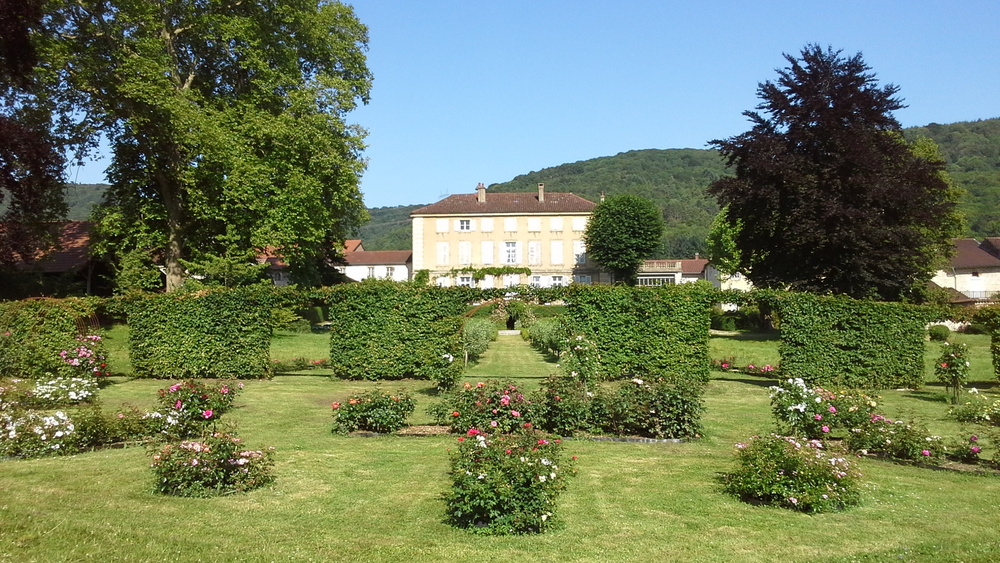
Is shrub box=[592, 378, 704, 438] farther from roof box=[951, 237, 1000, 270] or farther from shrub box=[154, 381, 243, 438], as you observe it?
roof box=[951, 237, 1000, 270]

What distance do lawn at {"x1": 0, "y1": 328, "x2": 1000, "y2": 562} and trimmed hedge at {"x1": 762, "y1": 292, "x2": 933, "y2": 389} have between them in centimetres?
865

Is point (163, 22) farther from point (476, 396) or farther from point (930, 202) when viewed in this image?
point (930, 202)

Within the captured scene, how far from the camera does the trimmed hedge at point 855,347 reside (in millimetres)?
18438

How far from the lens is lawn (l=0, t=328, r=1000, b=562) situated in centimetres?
595

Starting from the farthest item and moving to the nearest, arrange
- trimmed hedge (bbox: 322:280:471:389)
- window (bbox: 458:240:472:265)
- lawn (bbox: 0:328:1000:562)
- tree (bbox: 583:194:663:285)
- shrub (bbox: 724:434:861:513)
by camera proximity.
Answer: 1. window (bbox: 458:240:472:265)
2. tree (bbox: 583:194:663:285)
3. trimmed hedge (bbox: 322:280:471:389)
4. shrub (bbox: 724:434:861:513)
5. lawn (bbox: 0:328:1000:562)

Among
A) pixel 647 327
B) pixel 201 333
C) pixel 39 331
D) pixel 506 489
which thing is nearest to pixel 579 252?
pixel 647 327

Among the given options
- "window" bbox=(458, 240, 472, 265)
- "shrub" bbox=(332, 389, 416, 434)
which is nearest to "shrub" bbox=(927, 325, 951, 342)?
"shrub" bbox=(332, 389, 416, 434)

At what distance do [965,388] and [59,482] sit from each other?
20.0 meters

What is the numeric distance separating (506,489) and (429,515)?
4.00 ft

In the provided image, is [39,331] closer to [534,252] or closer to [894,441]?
[894,441]

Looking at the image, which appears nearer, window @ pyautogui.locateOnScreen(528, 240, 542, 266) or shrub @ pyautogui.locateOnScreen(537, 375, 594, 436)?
shrub @ pyautogui.locateOnScreen(537, 375, 594, 436)

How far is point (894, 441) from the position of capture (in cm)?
995

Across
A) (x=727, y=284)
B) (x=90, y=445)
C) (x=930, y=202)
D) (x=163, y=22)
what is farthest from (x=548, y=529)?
(x=727, y=284)

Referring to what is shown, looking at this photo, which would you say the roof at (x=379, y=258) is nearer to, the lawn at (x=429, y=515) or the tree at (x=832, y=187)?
the tree at (x=832, y=187)
